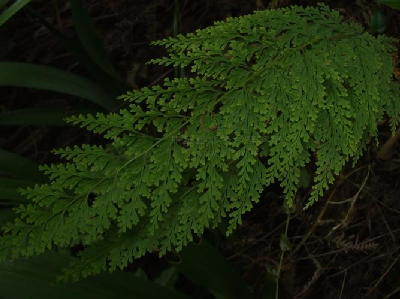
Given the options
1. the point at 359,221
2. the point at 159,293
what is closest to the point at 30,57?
the point at 159,293

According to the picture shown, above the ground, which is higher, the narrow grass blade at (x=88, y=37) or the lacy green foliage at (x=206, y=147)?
the narrow grass blade at (x=88, y=37)

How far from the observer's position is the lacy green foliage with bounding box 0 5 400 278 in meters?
0.92

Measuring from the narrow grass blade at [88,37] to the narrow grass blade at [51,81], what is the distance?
92mm

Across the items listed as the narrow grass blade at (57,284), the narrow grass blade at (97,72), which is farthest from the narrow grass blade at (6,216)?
the narrow grass blade at (97,72)

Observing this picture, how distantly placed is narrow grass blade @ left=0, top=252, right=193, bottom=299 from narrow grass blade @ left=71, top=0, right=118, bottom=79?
667 millimetres

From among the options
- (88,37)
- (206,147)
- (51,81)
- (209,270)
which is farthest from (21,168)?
(206,147)

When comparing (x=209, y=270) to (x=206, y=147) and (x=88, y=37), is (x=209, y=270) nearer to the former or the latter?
(x=206, y=147)

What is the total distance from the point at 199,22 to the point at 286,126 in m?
0.96

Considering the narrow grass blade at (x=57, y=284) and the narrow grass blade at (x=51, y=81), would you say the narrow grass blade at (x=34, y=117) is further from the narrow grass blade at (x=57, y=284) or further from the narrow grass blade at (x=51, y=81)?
the narrow grass blade at (x=57, y=284)

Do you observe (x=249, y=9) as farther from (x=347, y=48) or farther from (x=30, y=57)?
(x=30, y=57)

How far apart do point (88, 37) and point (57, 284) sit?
803 mm

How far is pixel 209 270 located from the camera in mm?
1281

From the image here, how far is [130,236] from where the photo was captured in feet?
3.20

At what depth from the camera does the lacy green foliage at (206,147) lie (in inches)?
36.4
